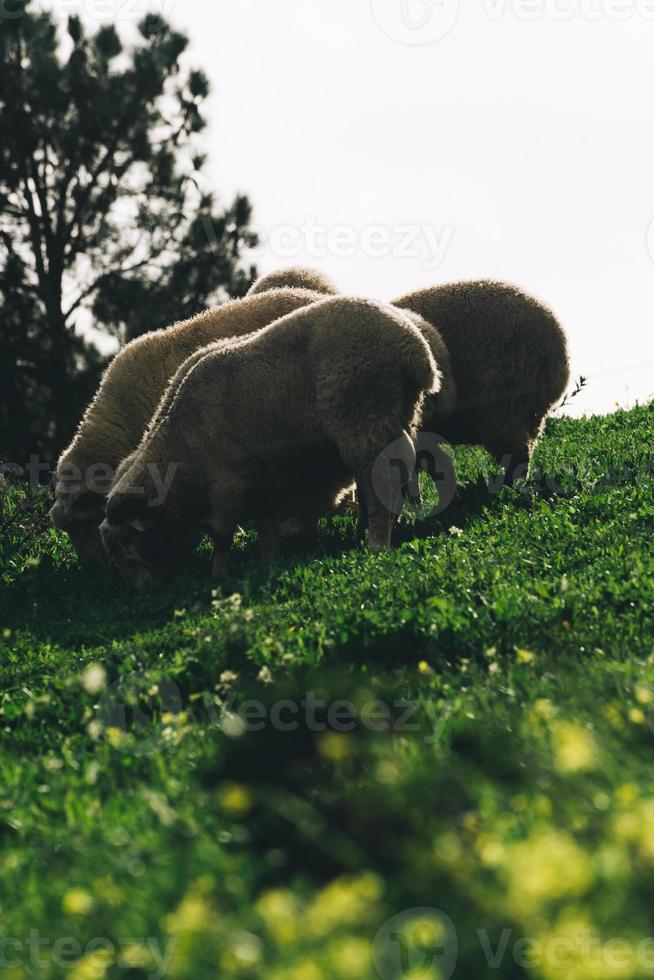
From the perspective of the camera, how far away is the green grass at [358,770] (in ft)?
6.34

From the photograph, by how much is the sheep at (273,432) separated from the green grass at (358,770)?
0.84 metres

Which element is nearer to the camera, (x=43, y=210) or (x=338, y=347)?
(x=338, y=347)

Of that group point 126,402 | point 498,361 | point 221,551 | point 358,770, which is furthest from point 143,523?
point 358,770

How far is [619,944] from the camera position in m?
1.78

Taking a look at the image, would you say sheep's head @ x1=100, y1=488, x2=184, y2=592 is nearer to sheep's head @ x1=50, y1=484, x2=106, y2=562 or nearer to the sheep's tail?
sheep's head @ x1=50, y1=484, x2=106, y2=562

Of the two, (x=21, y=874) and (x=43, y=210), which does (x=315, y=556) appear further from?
(x=43, y=210)

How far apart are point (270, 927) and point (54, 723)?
133 inches

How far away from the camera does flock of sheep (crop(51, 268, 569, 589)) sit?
24.5 ft

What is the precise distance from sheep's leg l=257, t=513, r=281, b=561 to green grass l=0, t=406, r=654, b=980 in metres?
1.07

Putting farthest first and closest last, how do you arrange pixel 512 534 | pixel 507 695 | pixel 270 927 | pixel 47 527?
pixel 47 527 → pixel 512 534 → pixel 507 695 → pixel 270 927

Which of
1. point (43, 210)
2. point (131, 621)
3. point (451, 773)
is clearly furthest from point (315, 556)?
point (43, 210)

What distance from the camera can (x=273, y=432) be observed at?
7.76 metres

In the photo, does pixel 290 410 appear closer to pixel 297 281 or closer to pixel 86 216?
pixel 297 281

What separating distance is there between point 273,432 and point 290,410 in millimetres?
212
